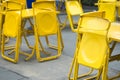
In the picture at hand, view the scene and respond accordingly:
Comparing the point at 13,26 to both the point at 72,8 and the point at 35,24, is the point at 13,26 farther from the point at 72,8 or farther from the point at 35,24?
the point at 72,8

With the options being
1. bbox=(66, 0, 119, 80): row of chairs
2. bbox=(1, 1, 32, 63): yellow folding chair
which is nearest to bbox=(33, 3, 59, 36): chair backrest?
bbox=(1, 1, 32, 63): yellow folding chair

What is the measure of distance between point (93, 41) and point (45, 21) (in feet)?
5.31

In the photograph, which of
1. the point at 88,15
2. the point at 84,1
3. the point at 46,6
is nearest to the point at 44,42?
the point at 46,6

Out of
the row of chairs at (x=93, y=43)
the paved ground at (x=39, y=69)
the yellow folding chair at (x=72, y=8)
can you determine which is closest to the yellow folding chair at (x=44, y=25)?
the paved ground at (x=39, y=69)

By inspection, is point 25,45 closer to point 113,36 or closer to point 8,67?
point 8,67

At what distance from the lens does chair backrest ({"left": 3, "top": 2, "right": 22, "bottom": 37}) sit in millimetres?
4465

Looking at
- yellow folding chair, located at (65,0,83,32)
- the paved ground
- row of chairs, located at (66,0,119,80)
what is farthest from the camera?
yellow folding chair, located at (65,0,83,32)

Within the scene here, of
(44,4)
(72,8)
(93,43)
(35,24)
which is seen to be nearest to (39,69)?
(35,24)

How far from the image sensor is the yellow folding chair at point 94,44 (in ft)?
9.92

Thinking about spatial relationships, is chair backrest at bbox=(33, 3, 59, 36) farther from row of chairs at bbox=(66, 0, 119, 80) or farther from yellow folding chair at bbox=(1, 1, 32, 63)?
row of chairs at bbox=(66, 0, 119, 80)

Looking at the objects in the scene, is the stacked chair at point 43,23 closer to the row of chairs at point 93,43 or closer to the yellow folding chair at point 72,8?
the yellow folding chair at point 72,8

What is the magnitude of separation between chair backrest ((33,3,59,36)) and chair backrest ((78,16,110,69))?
1388 mm

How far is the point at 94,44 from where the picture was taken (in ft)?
10.3

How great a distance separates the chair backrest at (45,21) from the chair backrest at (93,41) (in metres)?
1.39
